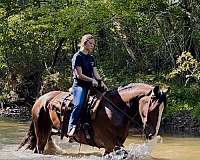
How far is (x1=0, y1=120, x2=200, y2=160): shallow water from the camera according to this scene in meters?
8.56

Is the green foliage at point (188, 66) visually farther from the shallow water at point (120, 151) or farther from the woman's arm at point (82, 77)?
the woman's arm at point (82, 77)

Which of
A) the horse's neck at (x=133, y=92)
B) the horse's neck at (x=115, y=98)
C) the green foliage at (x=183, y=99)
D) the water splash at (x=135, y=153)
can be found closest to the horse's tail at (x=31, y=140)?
the horse's neck at (x=115, y=98)

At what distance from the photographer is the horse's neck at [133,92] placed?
8320 mm

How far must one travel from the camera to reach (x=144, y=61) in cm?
2398

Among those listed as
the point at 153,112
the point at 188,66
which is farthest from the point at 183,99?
the point at 153,112

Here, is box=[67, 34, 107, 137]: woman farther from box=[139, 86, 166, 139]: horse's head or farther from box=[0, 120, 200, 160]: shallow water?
box=[139, 86, 166, 139]: horse's head

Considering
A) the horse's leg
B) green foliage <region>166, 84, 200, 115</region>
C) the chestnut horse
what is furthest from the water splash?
green foliage <region>166, 84, 200, 115</region>

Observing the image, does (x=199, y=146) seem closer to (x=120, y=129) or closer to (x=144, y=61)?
(x=120, y=129)

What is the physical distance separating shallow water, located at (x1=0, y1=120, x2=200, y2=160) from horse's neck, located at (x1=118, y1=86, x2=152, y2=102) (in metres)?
0.84

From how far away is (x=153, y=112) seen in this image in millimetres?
7922

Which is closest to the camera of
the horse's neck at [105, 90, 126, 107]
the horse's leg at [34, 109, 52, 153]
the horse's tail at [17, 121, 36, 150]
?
the horse's neck at [105, 90, 126, 107]

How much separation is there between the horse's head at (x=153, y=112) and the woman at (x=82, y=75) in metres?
1.26

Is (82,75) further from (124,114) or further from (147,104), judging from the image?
(147,104)

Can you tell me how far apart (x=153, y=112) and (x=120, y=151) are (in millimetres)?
911
